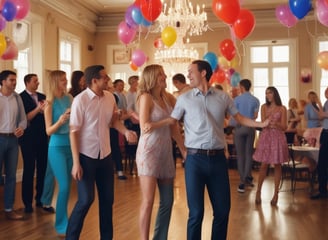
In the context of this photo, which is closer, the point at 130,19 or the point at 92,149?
the point at 92,149

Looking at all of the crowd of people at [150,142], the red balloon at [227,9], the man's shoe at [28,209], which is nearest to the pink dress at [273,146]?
the red balloon at [227,9]

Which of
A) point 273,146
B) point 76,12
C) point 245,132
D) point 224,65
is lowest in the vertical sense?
point 273,146

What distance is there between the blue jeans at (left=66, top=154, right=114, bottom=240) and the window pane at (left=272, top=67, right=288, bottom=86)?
353 inches

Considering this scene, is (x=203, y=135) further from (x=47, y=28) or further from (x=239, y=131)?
(x=47, y=28)

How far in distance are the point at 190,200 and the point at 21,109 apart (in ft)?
8.96

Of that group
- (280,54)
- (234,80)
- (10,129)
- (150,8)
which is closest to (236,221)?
(10,129)

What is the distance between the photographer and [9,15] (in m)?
5.86

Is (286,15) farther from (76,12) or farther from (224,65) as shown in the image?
(76,12)

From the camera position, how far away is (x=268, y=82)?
38.7ft

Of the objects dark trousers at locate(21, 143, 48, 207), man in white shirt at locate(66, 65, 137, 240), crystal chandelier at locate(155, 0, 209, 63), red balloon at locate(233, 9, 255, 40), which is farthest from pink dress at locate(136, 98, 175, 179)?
crystal chandelier at locate(155, 0, 209, 63)

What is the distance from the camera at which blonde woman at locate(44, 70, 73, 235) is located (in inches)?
155

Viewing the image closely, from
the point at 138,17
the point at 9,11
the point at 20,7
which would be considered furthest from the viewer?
the point at 138,17

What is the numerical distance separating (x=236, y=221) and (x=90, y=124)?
2156mm

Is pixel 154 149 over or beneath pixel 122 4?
beneath
